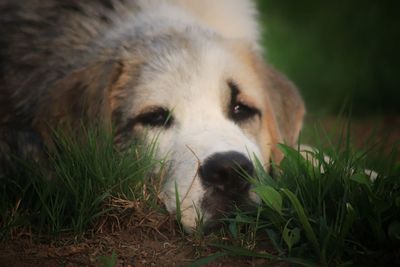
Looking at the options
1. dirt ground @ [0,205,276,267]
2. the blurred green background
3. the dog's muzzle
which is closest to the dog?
the dog's muzzle

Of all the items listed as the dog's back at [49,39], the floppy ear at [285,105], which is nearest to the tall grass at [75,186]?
the dog's back at [49,39]

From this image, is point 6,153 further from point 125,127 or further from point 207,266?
point 207,266

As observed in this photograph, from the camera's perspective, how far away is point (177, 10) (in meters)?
3.97

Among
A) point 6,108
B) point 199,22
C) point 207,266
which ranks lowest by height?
point 207,266

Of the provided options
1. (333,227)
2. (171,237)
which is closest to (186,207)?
(171,237)

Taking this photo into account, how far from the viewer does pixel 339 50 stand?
743 centimetres

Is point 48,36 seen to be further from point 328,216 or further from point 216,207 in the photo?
point 328,216

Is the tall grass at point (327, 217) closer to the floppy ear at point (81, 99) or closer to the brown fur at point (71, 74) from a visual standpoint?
the brown fur at point (71, 74)

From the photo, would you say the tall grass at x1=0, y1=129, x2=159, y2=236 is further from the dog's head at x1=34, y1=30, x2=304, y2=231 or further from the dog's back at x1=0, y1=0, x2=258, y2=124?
the dog's back at x1=0, y1=0, x2=258, y2=124

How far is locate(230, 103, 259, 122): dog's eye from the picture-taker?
3.38 meters

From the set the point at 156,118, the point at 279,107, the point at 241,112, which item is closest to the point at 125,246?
the point at 156,118

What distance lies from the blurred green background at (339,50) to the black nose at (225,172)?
123 inches

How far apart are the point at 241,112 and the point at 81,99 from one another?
0.79 meters

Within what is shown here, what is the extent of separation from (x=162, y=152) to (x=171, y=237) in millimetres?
488
